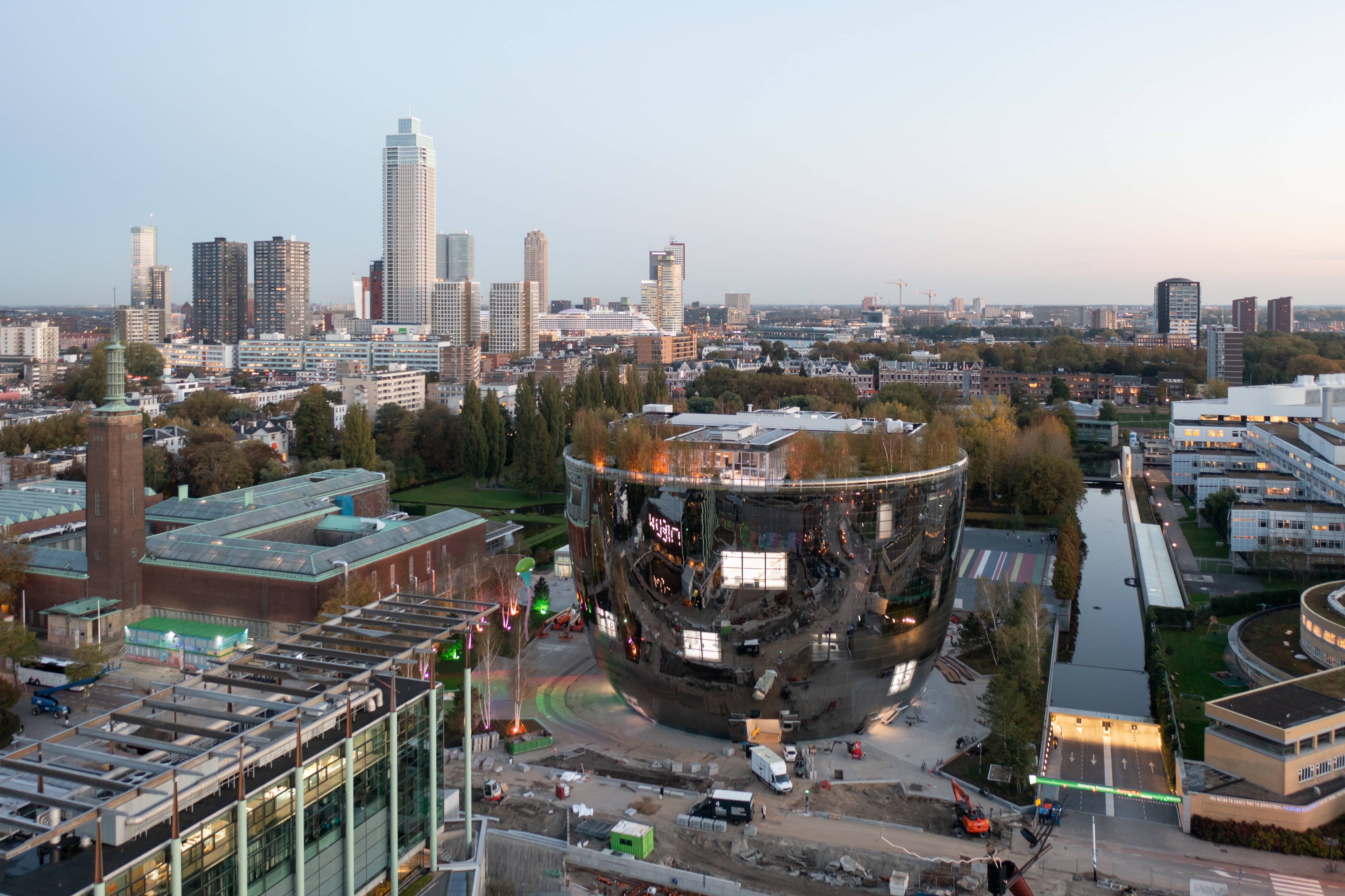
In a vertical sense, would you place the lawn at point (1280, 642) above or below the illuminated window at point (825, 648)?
below

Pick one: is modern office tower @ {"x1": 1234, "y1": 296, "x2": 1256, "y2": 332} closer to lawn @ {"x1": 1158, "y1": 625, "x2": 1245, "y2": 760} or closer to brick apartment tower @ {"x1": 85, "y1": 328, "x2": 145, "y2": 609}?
lawn @ {"x1": 1158, "y1": 625, "x2": 1245, "y2": 760}

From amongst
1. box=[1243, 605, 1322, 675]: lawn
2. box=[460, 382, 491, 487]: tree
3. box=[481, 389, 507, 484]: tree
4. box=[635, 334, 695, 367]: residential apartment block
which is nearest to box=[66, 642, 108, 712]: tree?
box=[460, 382, 491, 487]: tree

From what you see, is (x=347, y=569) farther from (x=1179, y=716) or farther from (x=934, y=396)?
(x=934, y=396)

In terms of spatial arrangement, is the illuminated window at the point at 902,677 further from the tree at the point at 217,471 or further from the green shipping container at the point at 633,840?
the tree at the point at 217,471

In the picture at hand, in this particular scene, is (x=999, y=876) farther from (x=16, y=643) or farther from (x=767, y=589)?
(x=16, y=643)

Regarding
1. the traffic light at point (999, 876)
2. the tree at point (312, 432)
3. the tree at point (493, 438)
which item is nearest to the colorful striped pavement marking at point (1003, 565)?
the traffic light at point (999, 876)

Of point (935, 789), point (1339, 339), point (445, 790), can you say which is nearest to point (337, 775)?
point (445, 790)
